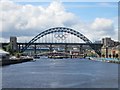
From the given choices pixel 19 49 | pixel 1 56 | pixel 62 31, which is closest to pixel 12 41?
pixel 19 49

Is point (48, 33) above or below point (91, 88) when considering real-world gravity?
above

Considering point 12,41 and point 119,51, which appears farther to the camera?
point 12,41

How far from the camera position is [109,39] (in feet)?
651

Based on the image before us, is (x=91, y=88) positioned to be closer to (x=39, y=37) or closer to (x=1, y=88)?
(x=1, y=88)

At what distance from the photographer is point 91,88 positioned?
39719 millimetres

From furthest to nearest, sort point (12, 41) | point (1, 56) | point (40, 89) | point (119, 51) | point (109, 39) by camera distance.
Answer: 1. point (109, 39)
2. point (12, 41)
3. point (119, 51)
4. point (1, 56)
5. point (40, 89)

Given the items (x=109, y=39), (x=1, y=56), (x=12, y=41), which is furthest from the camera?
(x=109, y=39)

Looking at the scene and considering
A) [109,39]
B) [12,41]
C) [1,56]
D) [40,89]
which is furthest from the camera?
[109,39]

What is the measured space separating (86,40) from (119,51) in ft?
135

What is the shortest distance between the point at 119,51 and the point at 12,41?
2308 inches

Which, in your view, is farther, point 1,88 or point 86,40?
point 86,40

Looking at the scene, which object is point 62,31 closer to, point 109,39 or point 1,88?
point 109,39

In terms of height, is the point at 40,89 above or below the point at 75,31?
below

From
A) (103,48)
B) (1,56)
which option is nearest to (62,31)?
(103,48)
